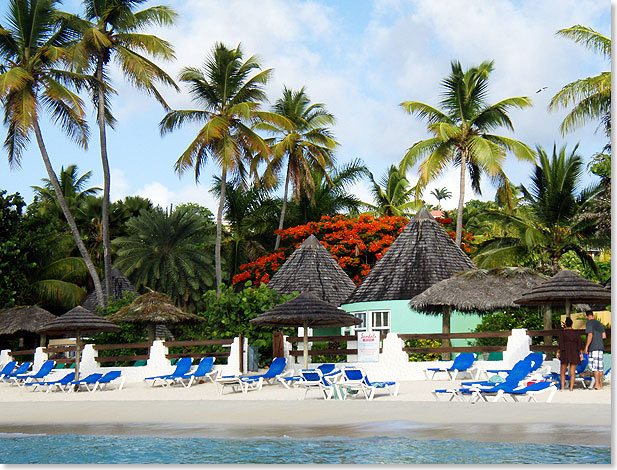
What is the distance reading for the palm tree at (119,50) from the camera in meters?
34.4

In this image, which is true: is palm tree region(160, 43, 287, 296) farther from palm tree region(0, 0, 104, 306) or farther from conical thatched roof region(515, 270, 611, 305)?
conical thatched roof region(515, 270, 611, 305)

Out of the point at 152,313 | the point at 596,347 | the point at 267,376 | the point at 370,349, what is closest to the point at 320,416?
the point at 596,347

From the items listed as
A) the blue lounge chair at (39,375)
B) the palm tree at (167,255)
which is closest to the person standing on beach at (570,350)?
the blue lounge chair at (39,375)

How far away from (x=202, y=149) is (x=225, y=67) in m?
4.37

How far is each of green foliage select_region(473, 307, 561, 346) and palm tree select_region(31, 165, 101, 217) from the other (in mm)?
30822

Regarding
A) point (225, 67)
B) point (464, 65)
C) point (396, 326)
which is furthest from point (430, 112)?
point (396, 326)

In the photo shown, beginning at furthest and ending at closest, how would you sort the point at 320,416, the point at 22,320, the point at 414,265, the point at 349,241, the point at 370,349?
the point at 349,241
the point at 22,320
the point at 414,265
the point at 370,349
the point at 320,416

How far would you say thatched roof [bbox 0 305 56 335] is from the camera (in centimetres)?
3091

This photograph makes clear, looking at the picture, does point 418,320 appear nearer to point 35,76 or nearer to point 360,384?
point 360,384

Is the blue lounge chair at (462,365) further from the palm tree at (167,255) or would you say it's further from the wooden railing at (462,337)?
the palm tree at (167,255)

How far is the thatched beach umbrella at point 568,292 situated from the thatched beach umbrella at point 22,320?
18703mm

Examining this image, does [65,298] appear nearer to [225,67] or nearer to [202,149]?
[202,149]

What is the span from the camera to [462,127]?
119 ft

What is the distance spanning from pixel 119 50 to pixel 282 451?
26967mm
